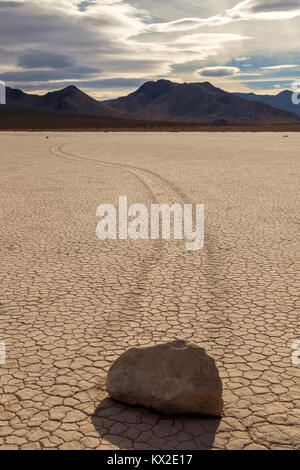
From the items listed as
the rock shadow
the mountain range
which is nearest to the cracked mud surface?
the rock shadow

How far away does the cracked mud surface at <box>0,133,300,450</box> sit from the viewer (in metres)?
2.49

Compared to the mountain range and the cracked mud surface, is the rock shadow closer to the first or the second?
the cracked mud surface

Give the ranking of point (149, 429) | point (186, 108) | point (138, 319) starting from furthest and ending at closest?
point (186, 108) < point (138, 319) < point (149, 429)

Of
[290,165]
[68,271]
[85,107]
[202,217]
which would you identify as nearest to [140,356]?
[68,271]

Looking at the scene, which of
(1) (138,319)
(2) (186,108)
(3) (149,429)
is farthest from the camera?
(2) (186,108)

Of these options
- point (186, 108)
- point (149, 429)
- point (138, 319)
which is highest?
point (186, 108)

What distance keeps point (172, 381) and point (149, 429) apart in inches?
10.4

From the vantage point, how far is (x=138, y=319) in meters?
3.76

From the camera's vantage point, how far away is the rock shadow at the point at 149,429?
7.78 ft

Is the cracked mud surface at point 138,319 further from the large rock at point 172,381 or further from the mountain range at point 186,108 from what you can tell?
the mountain range at point 186,108

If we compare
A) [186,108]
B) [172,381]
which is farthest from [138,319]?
[186,108]

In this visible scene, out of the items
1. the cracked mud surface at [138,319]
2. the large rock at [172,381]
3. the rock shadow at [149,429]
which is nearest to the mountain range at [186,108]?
the cracked mud surface at [138,319]

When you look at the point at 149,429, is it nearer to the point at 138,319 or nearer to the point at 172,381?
the point at 172,381
